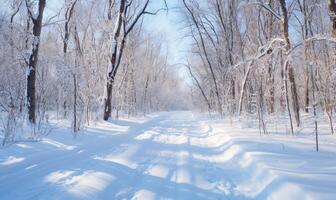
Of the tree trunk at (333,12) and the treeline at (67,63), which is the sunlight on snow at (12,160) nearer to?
the treeline at (67,63)

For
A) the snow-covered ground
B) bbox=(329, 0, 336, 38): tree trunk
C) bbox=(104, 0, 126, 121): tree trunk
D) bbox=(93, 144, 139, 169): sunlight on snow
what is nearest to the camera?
the snow-covered ground

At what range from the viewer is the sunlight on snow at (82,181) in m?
5.38

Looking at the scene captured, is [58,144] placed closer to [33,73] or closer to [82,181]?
[82,181]

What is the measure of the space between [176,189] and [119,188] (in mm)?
967

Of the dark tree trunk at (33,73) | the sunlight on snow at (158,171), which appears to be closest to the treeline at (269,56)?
the sunlight on snow at (158,171)

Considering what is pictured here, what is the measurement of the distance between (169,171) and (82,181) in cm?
191

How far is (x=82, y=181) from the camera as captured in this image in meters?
5.95

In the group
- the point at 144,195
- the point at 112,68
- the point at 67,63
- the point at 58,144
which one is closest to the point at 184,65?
the point at 112,68

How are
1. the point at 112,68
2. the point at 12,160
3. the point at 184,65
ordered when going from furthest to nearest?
1. the point at 184,65
2. the point at 112,68
3. the point at 12,160

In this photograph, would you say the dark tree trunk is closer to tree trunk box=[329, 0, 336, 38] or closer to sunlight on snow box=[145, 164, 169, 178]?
sunlight on snow box=[145, 164, 169, 178]

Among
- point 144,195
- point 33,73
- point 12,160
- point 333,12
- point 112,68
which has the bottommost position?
point 144,195

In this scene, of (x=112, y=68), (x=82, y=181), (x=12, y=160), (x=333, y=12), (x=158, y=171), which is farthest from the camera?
(x=112, y=68)

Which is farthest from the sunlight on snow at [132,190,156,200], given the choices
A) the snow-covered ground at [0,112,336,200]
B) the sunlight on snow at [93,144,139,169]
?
the sunlight on snow at [93,144,139,169]

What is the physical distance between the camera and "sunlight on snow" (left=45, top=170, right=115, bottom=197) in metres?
5.38
